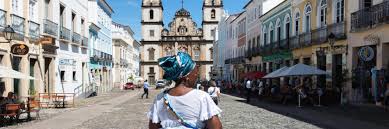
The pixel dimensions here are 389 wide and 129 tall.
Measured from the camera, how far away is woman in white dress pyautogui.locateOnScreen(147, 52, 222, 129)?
3526 mm

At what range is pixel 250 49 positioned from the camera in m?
46.8

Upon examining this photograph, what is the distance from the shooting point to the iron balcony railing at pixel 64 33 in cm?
2603

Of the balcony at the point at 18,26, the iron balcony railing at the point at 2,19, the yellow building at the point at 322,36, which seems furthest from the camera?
the yellow building at the point at 322,36

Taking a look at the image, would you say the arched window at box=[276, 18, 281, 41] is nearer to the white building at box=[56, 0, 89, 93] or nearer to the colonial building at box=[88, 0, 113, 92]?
the colonial building at box=[88, 0, 113, 92]

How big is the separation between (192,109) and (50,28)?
21.2 m

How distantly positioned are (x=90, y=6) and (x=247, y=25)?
19282mm

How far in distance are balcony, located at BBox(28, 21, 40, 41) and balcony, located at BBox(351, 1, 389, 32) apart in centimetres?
1296

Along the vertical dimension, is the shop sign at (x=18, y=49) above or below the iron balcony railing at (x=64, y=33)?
Result: below

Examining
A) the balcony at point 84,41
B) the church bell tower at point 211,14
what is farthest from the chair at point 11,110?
the church bell tower at point 211,14

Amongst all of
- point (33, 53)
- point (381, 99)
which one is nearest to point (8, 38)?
point (33, 53)

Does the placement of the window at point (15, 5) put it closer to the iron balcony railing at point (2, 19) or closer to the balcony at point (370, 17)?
the iron balcony railing at point (2, 19)

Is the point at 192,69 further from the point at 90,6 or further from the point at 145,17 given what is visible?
the point at 145,17

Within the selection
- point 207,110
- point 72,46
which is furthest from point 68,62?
point 207,110

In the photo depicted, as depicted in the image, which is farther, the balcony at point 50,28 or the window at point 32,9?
the balcony at point 50,28
